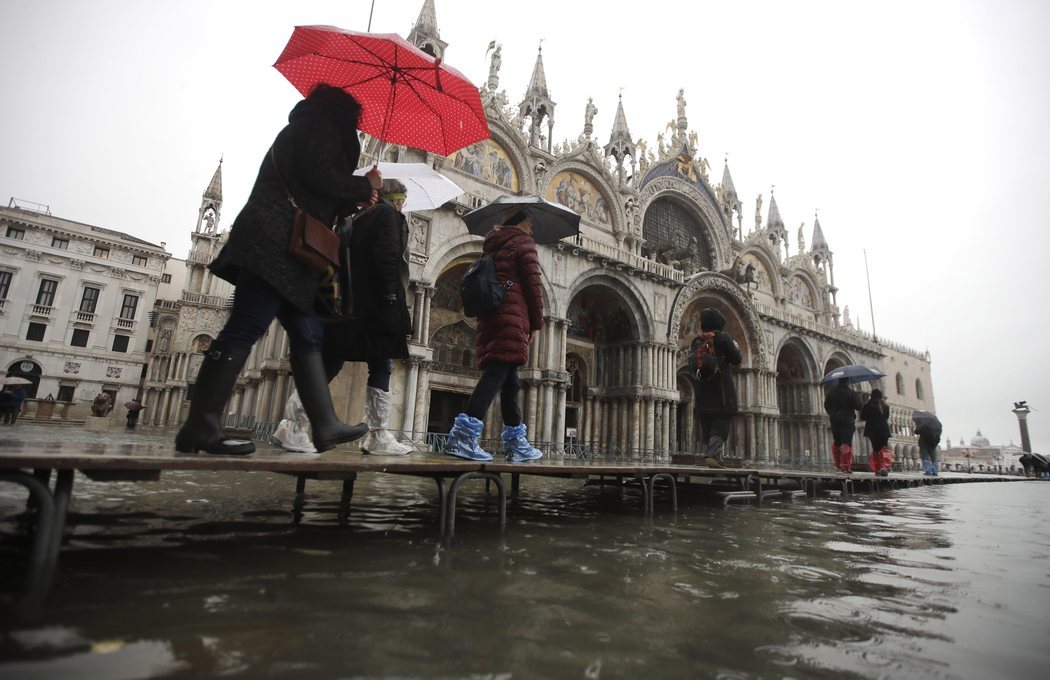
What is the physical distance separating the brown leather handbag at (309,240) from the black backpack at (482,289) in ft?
4.46

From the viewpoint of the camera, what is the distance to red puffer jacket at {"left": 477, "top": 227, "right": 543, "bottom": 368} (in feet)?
14.0

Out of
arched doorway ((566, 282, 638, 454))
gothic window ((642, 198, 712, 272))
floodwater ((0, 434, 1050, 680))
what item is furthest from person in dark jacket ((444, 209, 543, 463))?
gothic window ((642, 198, 712, 272))

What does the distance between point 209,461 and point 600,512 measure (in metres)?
3.52

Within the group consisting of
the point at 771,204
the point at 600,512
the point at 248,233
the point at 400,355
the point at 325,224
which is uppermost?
the point at 771,204

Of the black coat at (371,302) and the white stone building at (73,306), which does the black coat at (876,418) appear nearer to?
the black coat at (371,302)

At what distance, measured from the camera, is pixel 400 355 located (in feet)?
13.5

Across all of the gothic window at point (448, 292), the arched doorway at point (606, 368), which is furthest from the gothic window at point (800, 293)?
the gothic window at point (448, 292)

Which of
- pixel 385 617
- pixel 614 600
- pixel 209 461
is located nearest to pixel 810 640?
pixel 614 600

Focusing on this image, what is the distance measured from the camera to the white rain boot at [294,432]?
3969 mm

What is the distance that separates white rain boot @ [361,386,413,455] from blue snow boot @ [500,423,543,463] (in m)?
0.85

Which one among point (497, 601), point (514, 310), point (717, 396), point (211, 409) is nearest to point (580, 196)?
point (717, 396)

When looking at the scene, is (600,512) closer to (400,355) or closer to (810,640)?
(400,355)

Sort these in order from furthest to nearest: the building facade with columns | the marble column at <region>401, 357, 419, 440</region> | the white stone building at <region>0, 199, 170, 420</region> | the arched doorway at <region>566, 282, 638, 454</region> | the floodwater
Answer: the white stone building at <region>0, 199, 170, 420</region> < the arched doorway at <region>566, 282, 638, 454</region> < the building facade with columns < the marble column at <region>401, 357, 419, 440</region> < the floodwater

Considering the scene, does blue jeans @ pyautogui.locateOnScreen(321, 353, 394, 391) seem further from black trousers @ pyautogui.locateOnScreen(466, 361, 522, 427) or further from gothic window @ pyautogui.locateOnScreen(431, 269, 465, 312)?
gothic window @ pyautogui.locateOnScreen(431, 269, 465, 312)
